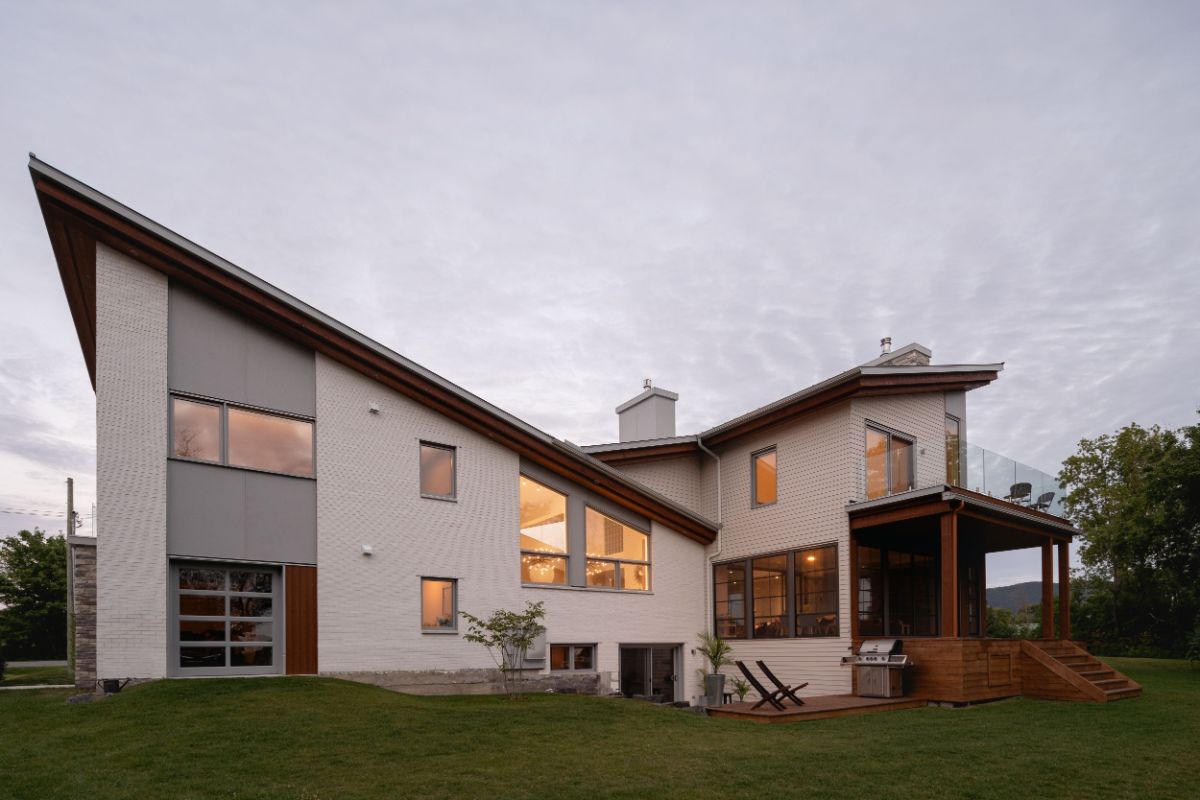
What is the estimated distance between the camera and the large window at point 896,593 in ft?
53.1

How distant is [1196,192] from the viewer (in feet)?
56.5

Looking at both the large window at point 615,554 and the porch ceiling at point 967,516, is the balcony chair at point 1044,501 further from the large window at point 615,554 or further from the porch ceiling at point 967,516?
the large window at point 615,554

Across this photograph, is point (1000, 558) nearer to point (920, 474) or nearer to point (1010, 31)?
point (920, 474)

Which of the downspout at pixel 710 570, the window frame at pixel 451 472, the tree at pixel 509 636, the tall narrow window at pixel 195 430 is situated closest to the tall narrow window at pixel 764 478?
the downspout at pixel 710 570

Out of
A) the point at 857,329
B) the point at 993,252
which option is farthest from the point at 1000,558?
the point at 857,329

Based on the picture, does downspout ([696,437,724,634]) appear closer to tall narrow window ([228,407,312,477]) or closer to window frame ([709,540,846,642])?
window frame ([709,540,846,642])

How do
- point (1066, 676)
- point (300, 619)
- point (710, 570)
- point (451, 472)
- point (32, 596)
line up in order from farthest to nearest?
point (32, 596) → point (710, 570) → point (451, 472) → point (1066, 676) → point (300, 619)

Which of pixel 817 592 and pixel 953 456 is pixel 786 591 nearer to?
pixel 817 592

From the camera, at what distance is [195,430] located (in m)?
12.4

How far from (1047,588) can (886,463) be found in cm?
450

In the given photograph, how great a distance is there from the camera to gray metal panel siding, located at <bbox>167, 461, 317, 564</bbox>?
39.4 ft

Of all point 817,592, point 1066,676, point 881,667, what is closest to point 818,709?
point 881,667

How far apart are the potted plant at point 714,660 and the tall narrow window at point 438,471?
6.21 metres

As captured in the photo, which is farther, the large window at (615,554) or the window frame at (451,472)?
the large window at (615,554)
